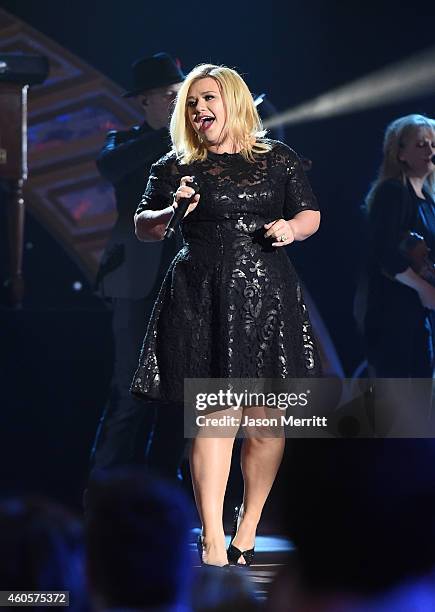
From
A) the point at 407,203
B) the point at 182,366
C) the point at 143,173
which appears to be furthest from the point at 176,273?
the point at 407,203

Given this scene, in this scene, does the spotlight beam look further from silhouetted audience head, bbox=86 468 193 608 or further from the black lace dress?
silhouetted audience head, bbox=86 468 193 608

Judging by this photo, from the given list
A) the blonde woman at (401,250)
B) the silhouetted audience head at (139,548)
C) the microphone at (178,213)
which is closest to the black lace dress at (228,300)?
the microphone at (178,213)

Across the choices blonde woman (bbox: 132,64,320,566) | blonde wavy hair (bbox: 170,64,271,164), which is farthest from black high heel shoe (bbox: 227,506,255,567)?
blonde wavy hair (bbox: 170,64,271,164)

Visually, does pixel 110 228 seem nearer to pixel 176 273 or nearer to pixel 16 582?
pixel 176 273

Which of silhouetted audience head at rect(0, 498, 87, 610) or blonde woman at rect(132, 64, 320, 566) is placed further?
blonde woman at rect(132, 64, 320, 566)

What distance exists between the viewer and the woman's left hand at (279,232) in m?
2.62

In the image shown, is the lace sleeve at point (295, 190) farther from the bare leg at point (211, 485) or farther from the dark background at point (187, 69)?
the dark background at point (187, 69)

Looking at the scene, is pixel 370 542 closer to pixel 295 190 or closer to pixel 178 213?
pixel 178 213

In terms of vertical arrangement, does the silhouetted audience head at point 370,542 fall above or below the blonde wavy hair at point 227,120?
below

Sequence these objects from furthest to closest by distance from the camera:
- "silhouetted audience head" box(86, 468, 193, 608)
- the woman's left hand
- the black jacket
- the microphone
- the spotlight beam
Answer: the spotlight beam, the black jacket, the woman's left hand, the microphone, "silhouetted audience head" box(86, 468, 193, 608)

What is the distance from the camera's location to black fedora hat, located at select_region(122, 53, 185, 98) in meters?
3.88

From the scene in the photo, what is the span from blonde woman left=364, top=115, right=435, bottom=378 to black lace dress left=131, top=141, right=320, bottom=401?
51.8 inches

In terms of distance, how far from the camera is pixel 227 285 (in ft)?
8.80

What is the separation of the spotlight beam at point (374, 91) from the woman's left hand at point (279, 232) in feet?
4.58
